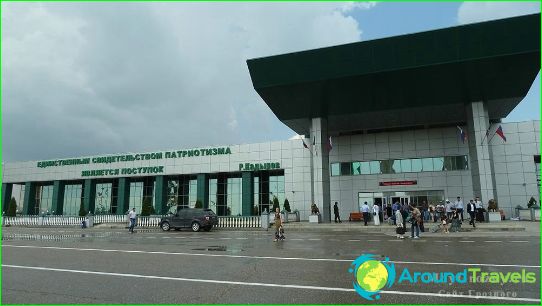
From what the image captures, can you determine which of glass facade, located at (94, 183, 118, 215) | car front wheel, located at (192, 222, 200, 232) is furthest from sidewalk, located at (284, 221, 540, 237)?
glass facade, located at (94, 183, 118, 215)

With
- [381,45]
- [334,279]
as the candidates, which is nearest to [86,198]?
[381,45]

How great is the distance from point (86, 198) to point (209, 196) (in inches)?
659

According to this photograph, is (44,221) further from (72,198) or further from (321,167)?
(321,167)

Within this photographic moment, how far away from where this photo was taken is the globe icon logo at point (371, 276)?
6.75 metres

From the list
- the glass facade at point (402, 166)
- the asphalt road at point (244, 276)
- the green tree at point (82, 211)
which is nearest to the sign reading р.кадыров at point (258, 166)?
the glass facade at point (402, 166)

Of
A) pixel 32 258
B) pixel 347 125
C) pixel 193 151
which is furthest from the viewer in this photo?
pixel 193 151

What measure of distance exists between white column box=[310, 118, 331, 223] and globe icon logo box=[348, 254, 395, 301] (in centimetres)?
2044

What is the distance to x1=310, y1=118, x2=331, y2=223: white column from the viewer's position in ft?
102

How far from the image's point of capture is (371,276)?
8.08m

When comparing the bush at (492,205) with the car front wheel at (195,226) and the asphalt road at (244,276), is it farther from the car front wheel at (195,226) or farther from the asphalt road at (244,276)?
the car front wheel at (195,226)

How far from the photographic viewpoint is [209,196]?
145 feet

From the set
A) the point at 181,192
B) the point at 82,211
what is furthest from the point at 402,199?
the point at 82,211

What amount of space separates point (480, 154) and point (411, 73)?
9073 millimetres

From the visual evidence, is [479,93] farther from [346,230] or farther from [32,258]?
[32,258]
